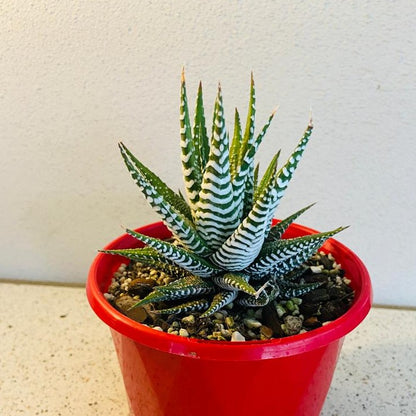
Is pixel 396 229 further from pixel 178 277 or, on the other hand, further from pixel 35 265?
pixel 35 265

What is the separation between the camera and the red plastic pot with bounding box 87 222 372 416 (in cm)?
47

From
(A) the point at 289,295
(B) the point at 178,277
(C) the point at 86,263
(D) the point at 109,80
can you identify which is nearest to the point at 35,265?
(C) the point at 86,263

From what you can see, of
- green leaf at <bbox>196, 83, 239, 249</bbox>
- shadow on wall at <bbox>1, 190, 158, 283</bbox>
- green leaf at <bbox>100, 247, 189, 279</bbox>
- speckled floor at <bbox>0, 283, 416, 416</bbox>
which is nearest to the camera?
green leaf at <bbox>196, 83, 239, 249</bbox>

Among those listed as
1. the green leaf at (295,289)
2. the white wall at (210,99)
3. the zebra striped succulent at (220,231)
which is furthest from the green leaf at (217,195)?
the white wall at (210,99)

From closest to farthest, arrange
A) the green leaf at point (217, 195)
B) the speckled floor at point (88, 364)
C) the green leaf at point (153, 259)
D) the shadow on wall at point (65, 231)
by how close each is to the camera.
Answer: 1. the green leaf at point (217, 195)
2. the green leaf at point (153, 259)
3. the speckled floor at point (88, 364)
4. the shadow on wall at point (65, 231)

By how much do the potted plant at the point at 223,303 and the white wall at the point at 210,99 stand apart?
27 cm

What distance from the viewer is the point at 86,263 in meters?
1.02

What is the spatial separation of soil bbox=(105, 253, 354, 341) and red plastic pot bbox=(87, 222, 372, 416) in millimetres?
27

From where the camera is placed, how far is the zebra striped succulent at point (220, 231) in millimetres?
472

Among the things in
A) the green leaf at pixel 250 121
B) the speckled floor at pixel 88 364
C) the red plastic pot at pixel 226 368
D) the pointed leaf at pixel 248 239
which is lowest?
the speckled floor at pixel 88 364

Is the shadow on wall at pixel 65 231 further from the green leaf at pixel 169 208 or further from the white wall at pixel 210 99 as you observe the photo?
the green leaf at pixel 169 208

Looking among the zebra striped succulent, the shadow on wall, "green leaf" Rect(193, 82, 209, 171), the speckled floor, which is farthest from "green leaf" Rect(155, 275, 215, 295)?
the shadow on wall

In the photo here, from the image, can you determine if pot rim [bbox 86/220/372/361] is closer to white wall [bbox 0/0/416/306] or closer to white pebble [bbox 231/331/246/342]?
white pebble [bbox 231/331/246/342]

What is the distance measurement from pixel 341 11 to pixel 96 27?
0.39 meters
